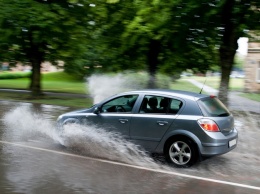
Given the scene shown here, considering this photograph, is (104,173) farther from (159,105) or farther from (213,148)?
(213,148)

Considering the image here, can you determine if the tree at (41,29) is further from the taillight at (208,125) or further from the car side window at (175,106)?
the taillight at (208,125)

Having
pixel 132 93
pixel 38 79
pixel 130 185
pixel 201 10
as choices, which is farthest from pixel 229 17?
pixel 38 79

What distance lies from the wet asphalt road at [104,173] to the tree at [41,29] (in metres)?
11.3

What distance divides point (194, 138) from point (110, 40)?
16.1 m

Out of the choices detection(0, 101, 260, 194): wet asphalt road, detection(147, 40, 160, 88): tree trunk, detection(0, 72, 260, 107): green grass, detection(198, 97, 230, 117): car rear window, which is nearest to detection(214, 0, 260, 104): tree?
detection(0, 101, 260, 194): wet asphalt road

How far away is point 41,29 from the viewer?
19.9 m

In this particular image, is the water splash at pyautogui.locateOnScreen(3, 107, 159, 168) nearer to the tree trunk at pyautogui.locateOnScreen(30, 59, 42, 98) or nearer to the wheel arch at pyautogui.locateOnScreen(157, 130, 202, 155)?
the wheel arch at pyautogui.locateOnScreen(157, 130, 202, 155)

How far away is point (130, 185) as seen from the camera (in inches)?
227

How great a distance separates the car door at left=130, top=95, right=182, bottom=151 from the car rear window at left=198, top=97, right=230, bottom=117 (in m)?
0.45

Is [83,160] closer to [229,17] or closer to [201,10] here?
[201,10]

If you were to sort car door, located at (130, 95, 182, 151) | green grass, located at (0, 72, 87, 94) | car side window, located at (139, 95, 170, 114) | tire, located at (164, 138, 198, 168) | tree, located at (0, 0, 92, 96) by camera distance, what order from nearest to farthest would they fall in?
tire, located at (164, 138, 198, 168) → car door, located at (130, 95, 182, 151) → car side window, located at (139, 95, 170, 114) → tree, located at (0, 0, 92, 96) → green grass, located at (0, 72, 87, 94)

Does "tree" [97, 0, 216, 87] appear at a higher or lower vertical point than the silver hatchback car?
higher

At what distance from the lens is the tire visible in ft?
22.7

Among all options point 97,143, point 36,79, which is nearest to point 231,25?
point 97,143
